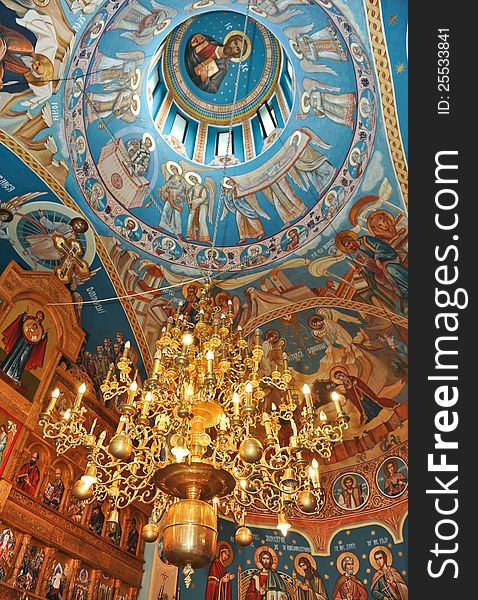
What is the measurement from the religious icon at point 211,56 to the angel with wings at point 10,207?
333cm

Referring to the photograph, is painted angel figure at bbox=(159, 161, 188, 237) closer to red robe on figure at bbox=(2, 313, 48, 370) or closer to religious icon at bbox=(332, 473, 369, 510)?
red robe on figure at bbox=(2, 313, 48, 370)

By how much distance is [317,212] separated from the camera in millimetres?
9906

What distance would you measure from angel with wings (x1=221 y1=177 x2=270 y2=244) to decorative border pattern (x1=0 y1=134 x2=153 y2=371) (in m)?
2.26

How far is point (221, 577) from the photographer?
1086cm

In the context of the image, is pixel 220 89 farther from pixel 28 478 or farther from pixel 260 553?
pixel 260 553

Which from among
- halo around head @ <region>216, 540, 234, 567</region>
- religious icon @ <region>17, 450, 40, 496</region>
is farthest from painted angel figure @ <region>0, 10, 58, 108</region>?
halo around head @ <region>216, 540, 234, 567</region>

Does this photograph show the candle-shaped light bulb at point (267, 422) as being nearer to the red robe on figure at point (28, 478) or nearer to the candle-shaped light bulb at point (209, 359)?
the candle-shaped light bulb at point (209, 359)

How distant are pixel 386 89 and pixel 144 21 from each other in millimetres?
3632

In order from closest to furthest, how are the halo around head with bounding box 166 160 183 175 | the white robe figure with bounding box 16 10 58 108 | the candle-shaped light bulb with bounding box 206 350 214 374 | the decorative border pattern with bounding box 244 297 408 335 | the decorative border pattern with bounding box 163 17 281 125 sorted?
the candle-shaped light bulb with bounding box 206 350 214 374, the white robe figure with bounding box 16 10 58 108, the decorative border pattern with bounding box 163 17 281 125, the halo around head with bounding box 166 160 183 175, the decorative border pattern with bounding box 244 297 408 335

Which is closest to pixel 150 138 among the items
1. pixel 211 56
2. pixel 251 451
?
pixel 211 56

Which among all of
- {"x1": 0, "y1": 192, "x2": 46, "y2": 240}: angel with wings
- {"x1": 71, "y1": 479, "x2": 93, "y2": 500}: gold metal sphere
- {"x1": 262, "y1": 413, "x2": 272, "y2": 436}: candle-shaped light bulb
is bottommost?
{"x1": 71, "y1": 479, "x2": 93, "y2": 500}: gold metal sphere

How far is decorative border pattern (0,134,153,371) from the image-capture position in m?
8.81

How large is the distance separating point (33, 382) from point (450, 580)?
7.53 meters

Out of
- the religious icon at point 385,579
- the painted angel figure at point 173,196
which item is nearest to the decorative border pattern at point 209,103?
the painted angel figure at point 173,196
